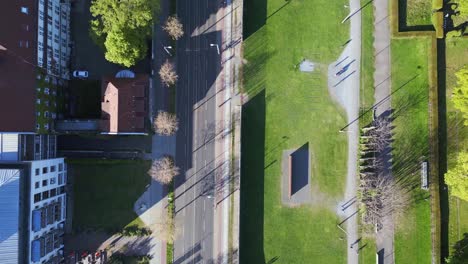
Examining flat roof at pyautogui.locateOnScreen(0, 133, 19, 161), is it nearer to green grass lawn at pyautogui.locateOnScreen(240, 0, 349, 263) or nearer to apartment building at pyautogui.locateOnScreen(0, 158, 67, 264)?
apartment building at pyautogui.locateOnScreen(0, 158, 67, 264)

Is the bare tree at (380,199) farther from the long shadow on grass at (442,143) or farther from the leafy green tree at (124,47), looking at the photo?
the leafy green tree at (124,47)

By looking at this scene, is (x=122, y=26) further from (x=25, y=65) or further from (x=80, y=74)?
(x=25, y=65)

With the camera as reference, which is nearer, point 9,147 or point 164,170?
point 9,147

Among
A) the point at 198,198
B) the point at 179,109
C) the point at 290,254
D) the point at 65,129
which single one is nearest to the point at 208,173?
the point at 198,198

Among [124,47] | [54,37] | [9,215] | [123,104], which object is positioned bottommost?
[9,215]

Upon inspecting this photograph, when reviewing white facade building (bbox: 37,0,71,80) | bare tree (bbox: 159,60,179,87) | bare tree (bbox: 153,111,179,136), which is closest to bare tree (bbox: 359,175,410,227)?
bare tree (bbox: 153,111,179,136)

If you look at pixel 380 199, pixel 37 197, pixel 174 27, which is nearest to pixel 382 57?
pixel 380 199
